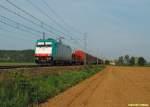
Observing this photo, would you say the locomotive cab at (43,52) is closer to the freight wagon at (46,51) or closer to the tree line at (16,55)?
the freight wagon at (46,51)

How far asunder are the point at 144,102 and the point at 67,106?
3882 millimetres

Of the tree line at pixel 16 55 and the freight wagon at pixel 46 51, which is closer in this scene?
the freight wagon at pixel 46 51

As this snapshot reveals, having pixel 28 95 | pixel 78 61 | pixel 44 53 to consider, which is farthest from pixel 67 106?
pixel 78 61

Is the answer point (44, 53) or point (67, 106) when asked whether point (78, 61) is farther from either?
point (67, 106)

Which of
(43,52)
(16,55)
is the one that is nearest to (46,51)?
(43,52)

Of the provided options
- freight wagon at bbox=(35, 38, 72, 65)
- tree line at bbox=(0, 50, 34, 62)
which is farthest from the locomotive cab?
tree line at bbox=(0, 50, 34, 62)

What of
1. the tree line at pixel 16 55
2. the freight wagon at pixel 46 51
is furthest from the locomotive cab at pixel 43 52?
the tree line at pixel 16 55

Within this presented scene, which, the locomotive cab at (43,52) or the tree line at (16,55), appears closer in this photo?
the locomotive cab at (43,52)

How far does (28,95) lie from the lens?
51.8 feet

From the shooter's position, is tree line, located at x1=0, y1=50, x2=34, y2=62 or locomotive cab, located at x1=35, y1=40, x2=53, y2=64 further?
tree line, located at x1=0, y1=50, x2=34, y2=62

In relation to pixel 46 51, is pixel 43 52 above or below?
below

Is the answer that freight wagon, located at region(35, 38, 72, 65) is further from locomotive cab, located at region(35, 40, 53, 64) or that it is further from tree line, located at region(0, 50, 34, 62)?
tree line, located at region(0, 50, 34, 62)

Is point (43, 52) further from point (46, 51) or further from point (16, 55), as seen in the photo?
point (16, 55)

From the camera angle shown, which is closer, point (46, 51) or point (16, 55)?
point (46, 51)
